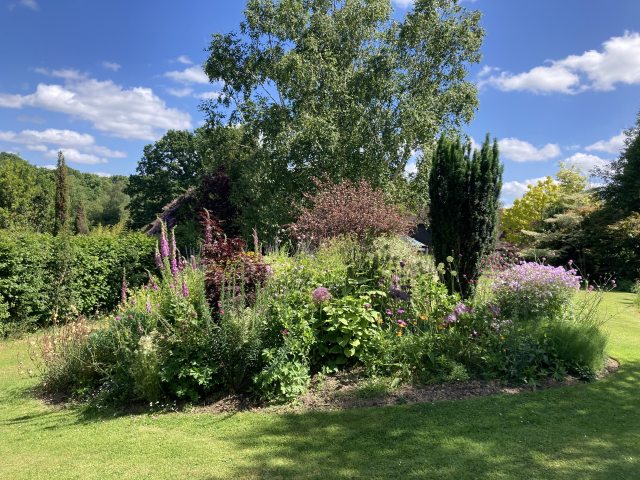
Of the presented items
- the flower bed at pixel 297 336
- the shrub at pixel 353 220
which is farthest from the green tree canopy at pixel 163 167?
the flower bed at pixel 297 336

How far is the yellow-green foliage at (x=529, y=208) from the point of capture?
26000mm

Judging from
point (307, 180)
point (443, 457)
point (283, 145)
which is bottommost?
point (443, 457)

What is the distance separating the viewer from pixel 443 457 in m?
3.19

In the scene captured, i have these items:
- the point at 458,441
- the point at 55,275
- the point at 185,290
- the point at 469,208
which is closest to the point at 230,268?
the point at 185,290

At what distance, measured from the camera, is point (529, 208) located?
2678 centimetres

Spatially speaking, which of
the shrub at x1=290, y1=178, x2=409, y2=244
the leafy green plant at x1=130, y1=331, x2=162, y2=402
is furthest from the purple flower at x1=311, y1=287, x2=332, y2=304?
the shrub at x1=290, y1=178, x2=409, y2=244

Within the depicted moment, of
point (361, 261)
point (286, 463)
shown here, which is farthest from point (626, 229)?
point (286, 463)

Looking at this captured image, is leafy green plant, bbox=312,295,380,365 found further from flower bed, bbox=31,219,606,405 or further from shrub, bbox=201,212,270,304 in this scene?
shrub, bbox=201,212,270,304

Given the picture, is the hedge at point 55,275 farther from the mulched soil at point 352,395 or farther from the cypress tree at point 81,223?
the cypress tree at point 81,223

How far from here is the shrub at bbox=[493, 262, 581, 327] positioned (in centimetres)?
588

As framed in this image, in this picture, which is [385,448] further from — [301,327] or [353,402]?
[301,327]

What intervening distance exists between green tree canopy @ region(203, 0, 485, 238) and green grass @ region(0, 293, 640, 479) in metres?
10.8

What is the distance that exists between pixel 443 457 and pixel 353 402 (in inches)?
47.0

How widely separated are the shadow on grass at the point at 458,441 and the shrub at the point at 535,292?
1.67 metres
